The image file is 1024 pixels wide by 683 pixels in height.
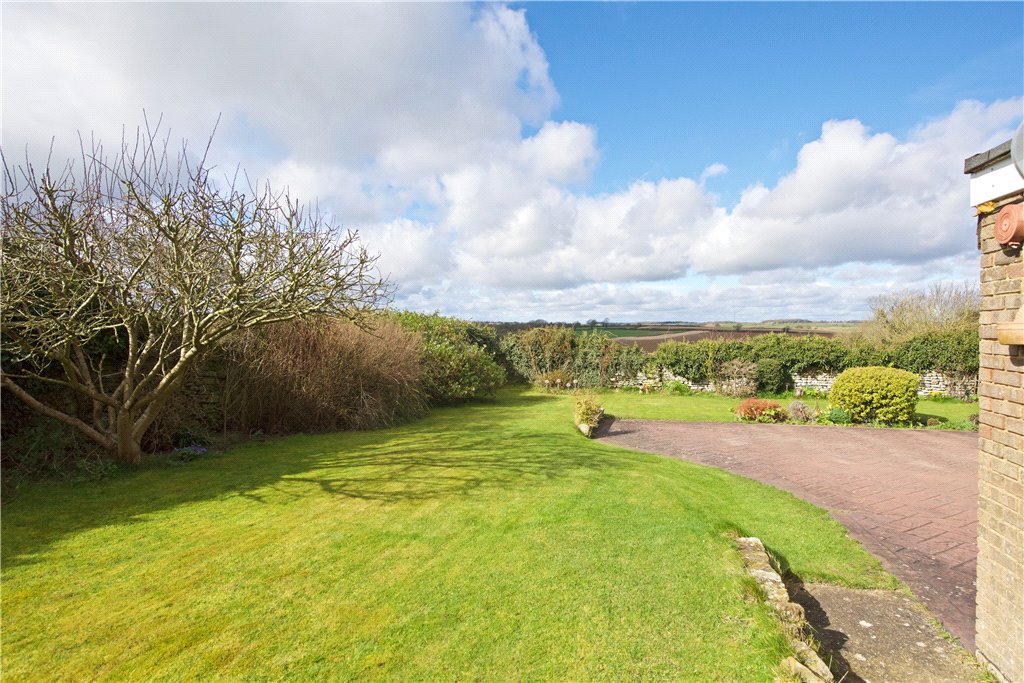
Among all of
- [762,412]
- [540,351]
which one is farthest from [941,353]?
[540,351]

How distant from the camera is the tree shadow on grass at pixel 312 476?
4781mm

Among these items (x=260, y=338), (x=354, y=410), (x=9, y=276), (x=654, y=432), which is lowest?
(x=654, y=432)

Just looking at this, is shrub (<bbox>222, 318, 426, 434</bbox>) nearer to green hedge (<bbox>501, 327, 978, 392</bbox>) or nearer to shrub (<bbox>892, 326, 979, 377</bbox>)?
green hedge (<bbox>501, 327, 978, 392</bbox>)

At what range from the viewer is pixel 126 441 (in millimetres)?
6574

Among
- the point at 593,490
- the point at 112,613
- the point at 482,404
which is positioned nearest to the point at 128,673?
the point at 112,613

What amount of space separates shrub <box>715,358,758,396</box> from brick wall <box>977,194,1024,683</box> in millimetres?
15336

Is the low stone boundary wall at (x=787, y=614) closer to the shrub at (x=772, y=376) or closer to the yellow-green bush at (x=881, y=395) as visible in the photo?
the yellow-green bush at (x=881, y=395)

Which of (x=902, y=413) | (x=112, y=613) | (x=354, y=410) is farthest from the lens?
(x=902, y=413)

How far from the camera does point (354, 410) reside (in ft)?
33.9

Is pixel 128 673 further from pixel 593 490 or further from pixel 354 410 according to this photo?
pixel 354 410

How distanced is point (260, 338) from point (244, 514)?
16.8 ft

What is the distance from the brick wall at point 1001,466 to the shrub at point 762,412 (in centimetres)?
971

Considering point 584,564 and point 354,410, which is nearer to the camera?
point 584,564

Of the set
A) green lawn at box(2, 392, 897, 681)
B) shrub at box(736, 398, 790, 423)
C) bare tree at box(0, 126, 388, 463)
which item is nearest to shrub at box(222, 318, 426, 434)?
bare tree at box(0, 126, 388, 463)
